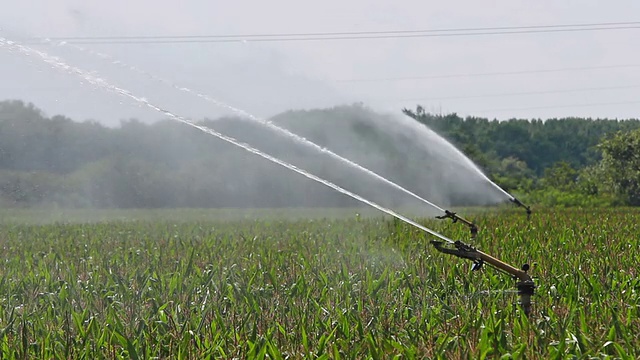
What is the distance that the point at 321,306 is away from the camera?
31.4 ft

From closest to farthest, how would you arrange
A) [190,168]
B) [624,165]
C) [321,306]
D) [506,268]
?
[506,268]
[321,306]
[190,168]
[624,165]

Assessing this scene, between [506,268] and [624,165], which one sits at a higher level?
[624,165]

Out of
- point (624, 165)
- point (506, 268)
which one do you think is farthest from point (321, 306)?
point (624, 165)

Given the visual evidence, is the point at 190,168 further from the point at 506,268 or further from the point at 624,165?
the point at 506,268

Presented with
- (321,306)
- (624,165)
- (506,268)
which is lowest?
(321,306)

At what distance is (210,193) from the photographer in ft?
194

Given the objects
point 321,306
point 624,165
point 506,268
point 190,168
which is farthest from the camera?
point 624,165

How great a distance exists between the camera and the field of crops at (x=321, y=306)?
7621mm

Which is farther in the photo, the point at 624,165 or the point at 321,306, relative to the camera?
the point at 624,165

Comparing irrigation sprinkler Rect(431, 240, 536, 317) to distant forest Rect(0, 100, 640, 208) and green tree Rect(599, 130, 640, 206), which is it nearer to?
distant forest Rect(0, 100, 640, 208)

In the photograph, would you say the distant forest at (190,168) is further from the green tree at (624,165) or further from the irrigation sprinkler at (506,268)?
the irrigation sprinkler at (506,268)

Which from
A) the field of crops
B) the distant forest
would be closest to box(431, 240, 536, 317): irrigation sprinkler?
the field of crops

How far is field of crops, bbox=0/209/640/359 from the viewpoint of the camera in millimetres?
7621

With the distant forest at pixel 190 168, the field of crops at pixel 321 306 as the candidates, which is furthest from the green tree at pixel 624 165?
the field of crops at pixel 321 306
